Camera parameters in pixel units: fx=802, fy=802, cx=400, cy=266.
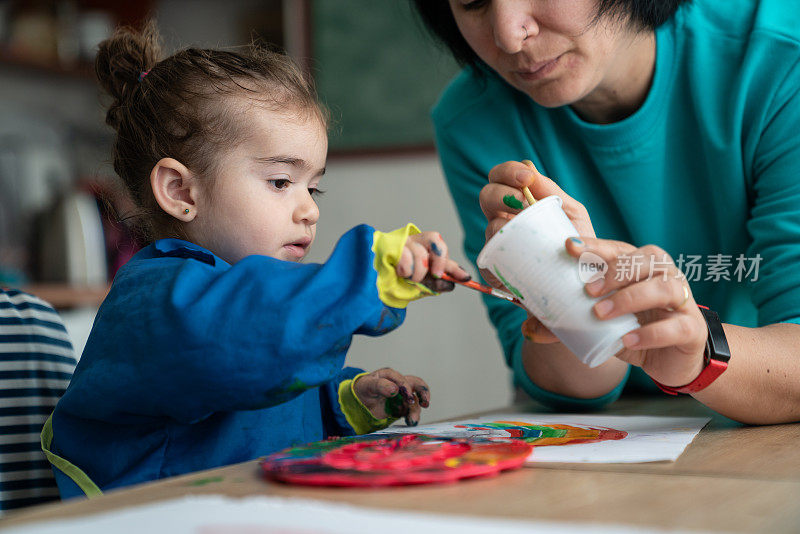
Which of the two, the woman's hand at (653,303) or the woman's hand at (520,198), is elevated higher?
the woman's hand at (520,198)

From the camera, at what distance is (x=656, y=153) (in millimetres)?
1317

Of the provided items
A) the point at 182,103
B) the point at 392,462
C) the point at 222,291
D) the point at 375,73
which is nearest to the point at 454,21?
the point at 182,103

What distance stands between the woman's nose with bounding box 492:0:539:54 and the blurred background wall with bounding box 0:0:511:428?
1.60 meters

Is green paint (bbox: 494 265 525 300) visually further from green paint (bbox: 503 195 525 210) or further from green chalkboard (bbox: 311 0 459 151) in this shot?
green chalkboard (bbox: 311 0 459 151)

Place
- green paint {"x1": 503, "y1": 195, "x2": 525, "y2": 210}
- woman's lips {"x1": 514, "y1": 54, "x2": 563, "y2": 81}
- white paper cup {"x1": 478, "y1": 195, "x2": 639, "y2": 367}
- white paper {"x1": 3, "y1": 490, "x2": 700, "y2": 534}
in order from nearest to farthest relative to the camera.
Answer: white paper {"x1": 3, "y1": 490, "x2": 700, "y2": 534}, white paper cup {"x1": 478, "y1": 195, "x2": 639, "y2": 367}, green paint {"x1": 503, "y1": 195, "x2": 525, "y2": 210}, woman's lips {"x1": 514, "y1": 54, "x2": 563, "y2": 81}

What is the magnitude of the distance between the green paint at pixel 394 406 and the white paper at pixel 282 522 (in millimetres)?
461

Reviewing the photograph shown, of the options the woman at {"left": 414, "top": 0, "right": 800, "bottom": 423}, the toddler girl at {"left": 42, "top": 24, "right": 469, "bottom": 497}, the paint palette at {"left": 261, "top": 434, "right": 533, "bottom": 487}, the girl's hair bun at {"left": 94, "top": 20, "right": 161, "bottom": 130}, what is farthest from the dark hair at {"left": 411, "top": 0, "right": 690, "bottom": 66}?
the paint palette at {"left": 261, "top": 434, "right": 533, "bottom": 487}

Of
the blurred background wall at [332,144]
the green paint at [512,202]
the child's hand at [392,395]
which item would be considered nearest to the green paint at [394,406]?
the child's hand at [392,395]

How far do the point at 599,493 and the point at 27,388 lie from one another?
0.79 meters

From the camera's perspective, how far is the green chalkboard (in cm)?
282

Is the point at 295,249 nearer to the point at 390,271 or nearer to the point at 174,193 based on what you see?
the point at 174,193

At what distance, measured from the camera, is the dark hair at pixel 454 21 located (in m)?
1.16

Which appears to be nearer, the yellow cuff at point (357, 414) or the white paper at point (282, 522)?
the white paper at point (282, 522)

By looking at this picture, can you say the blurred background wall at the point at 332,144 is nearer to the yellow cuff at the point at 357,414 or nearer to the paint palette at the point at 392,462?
the yellow cuff at the point at 357,414
